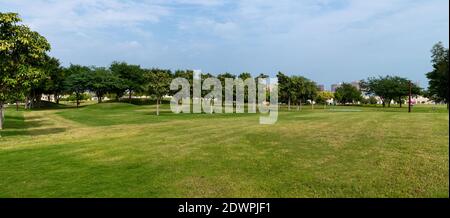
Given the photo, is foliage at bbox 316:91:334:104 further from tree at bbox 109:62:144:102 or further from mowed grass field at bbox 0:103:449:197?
mowed grass field at bbox 0:103:449:197

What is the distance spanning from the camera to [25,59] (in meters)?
25.4

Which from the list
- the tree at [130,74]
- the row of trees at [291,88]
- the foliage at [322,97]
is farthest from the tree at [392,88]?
the tree at [130,74]

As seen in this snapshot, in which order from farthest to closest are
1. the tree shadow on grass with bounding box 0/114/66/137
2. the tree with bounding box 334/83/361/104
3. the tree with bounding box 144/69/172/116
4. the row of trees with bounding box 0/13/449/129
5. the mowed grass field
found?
the tree with bounding box 334/83/361/104 → the tree with bounding box 144/69/172/116 → the tree shadow on grass with bounding box 0/114/66/137 → the row of trees with bounding box 0/13/449/129 → the mowed grass field

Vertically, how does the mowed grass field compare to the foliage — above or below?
A: below

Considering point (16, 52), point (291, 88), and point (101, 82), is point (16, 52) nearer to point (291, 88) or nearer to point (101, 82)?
point (291, 88)

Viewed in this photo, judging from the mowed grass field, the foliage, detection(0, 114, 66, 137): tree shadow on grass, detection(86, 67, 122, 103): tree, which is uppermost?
detection(86, 67, 122, 103): tree

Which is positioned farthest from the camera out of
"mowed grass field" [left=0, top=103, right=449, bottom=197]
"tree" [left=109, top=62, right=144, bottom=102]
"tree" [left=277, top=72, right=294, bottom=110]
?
"tree" [left=109, top=62, right=144, bottom=102]

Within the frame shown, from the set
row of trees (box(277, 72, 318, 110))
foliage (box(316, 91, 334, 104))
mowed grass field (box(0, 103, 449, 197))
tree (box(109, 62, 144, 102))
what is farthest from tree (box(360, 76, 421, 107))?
mowed grass field (box(0, 103, 449, 197))

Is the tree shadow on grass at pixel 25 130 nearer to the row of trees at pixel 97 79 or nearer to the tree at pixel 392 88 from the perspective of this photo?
the row of trees at pixel 97 79

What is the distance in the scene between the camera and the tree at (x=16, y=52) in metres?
23.7

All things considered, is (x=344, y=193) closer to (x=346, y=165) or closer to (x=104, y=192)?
(x=346, y=165)

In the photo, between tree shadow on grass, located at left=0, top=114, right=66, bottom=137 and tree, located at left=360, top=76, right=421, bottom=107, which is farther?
tree, located at left=360, top=76, right=421, bottom=107

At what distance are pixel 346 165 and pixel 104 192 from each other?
791 centimetres

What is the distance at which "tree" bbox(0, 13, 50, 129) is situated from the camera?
23.7 metres
